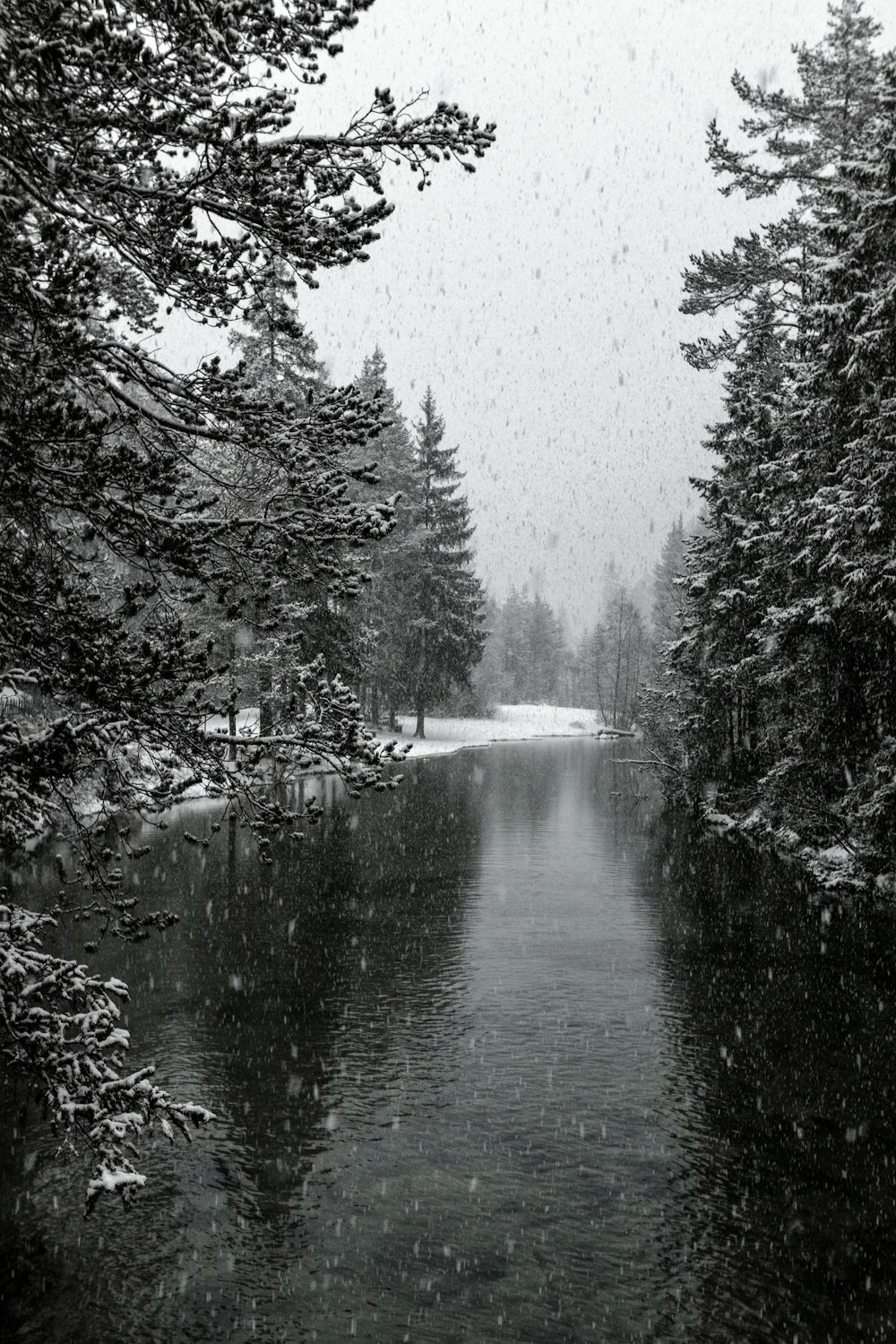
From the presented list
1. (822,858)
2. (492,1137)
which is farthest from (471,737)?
(492,1137)

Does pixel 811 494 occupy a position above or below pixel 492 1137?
above

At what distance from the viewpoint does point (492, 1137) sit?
9.10m

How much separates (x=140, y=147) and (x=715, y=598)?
22.5 meters

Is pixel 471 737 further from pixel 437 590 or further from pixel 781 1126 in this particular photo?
pixel 781 1126

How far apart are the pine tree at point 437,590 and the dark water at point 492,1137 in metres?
38.8

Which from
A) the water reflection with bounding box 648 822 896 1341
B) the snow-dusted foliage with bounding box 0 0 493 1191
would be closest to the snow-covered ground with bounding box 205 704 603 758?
the water reflection with bounding box 648 822 896 1341

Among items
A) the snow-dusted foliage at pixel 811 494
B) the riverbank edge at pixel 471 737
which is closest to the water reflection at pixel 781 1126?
the snow-dusted foliage at pixel 811 494

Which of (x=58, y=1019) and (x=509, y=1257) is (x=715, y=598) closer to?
(x=509, y=1257)

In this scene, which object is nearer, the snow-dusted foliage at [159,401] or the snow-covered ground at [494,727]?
the snow-dusted foliage at [159,401]

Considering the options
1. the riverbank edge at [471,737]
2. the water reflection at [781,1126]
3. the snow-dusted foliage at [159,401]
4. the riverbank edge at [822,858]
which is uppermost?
the snow-dusted foliage at [159,401]

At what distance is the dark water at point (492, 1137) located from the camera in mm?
6746

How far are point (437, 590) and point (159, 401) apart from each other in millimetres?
52004

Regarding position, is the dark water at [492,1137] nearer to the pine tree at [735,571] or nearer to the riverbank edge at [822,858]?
the riverbank edge at [822,858]

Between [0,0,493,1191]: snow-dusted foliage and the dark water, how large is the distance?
3070 millimetres
